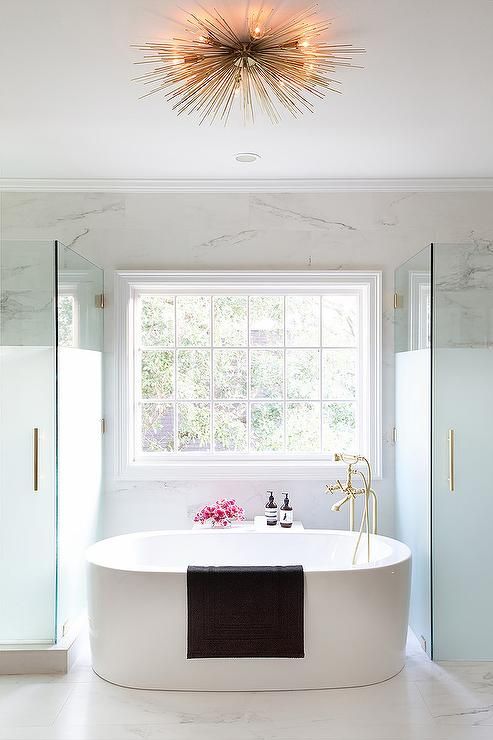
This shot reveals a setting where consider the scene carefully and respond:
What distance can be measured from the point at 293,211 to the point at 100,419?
1.69 m

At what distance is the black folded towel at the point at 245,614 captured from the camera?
2.91 meters

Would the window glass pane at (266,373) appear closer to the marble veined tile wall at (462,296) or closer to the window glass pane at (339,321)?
the window glass pane at (339,321)

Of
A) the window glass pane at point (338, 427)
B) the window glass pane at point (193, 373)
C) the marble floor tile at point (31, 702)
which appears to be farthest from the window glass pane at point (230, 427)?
the marble floor tile at point (31, 702)

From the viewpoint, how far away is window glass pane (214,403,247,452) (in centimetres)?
413

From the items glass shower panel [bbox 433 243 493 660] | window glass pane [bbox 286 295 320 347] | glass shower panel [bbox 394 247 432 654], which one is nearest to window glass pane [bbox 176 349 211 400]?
window glass pane [bbox 286 295 320 347]

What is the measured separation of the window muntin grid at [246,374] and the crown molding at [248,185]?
2.07 feet

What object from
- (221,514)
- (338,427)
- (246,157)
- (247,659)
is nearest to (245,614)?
(247,659)

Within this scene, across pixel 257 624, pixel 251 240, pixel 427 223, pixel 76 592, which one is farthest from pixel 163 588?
pixel 427 223

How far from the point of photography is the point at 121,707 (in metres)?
2.79

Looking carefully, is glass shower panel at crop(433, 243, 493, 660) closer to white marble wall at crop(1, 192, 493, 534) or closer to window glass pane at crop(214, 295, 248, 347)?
white marble wall at crop(1, 192, 493, 534)

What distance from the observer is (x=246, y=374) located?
13.6 feet

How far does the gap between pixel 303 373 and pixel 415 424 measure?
86 centimetres

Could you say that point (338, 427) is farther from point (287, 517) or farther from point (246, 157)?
point (246, 157)

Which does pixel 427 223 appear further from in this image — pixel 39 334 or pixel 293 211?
pixel 39 334
